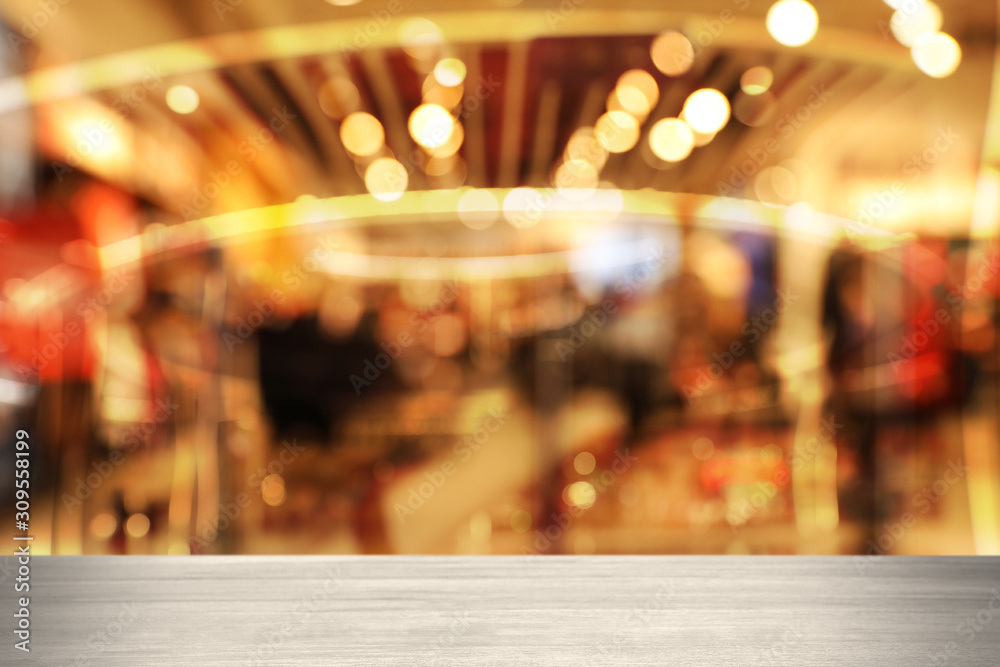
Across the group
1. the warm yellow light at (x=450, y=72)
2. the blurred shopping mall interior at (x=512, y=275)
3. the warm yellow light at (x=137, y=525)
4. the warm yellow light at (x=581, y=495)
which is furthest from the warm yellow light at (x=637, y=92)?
the warm yellow light at (x=137, y=525)

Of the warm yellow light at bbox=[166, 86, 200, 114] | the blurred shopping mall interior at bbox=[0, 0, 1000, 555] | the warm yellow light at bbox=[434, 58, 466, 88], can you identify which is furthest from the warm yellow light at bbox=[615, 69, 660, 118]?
the warm yellow light at bbox=[166, 86, 200, 114]

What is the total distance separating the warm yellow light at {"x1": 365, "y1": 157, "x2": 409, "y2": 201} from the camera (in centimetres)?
251

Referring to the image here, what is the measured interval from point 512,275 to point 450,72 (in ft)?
2.32

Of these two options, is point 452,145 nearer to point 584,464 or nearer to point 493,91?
point 493,91

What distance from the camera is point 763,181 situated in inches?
96.0

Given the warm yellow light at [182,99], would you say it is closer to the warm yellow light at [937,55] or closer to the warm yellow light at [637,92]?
the warm yellow light at [637,92]

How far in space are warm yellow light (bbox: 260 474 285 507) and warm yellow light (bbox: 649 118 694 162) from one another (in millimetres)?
1669

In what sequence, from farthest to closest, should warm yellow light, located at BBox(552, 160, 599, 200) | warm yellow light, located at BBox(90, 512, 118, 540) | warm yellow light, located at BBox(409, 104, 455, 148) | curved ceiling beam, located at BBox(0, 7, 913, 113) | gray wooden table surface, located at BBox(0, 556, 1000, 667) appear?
warm yellow light, located at BBox(552, 160, 599, 200), warm yellow light, located at BBox(409, 104, 455, 148), warm yellow light, located at BBox(90, 512, 118, 540), curved ceiling beam, located at BBox(0, 7, 913, 113), gray wooden table surface, located at BBox(0, 556, 1000, 667)

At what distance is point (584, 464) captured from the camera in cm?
241

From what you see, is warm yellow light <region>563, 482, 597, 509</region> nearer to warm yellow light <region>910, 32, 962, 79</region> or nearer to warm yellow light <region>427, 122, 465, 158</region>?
warm yellow light <region>427, 122, 465, 158</region>

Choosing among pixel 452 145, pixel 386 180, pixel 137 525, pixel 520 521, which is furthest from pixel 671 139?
pixel 137 525

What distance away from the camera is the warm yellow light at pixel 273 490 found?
2389mm

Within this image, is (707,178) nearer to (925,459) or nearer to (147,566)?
(925,459)

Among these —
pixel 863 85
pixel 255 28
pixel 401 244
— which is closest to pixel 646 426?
pixel 401 244
